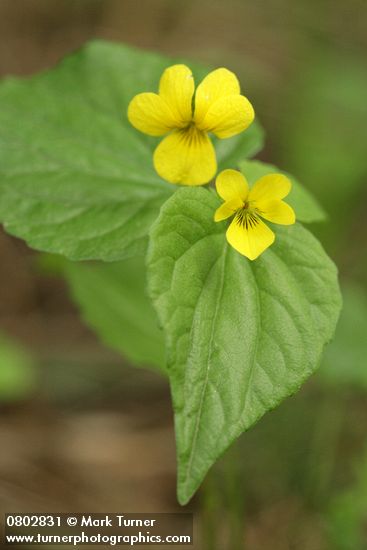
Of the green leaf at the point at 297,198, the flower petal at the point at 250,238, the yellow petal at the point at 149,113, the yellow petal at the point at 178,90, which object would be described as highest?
the yellow petal at the point at 178,90

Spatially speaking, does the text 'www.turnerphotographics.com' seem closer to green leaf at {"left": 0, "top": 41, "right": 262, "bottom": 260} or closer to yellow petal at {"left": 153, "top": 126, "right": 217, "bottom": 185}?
green leaf at {"left": 0, "top": 41, "right": 262, "bottom": 260}

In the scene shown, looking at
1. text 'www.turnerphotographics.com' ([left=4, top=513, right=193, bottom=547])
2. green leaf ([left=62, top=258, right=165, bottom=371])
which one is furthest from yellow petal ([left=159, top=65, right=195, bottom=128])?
text 'www.turnerphotographics.com' ([left=4, top=513, right=193, bottom=547])

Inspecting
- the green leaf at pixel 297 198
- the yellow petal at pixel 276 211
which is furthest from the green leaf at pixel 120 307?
the yellow petal at pixel 276 211

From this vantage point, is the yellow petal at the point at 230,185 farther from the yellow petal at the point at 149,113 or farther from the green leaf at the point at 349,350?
the green leaf at the point at 349,350

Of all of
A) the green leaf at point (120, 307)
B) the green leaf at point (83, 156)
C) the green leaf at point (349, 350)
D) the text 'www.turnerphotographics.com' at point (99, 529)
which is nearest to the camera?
the green leaf at point (83, 156)

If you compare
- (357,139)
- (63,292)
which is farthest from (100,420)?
(357,139)

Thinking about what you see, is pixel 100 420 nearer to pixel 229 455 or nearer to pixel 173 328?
pixel 229 455

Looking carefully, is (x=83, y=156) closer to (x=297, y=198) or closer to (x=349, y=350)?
(x=297, y=198)

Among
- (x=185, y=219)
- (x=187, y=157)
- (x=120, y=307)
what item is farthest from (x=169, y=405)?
(x=185, y=219)
